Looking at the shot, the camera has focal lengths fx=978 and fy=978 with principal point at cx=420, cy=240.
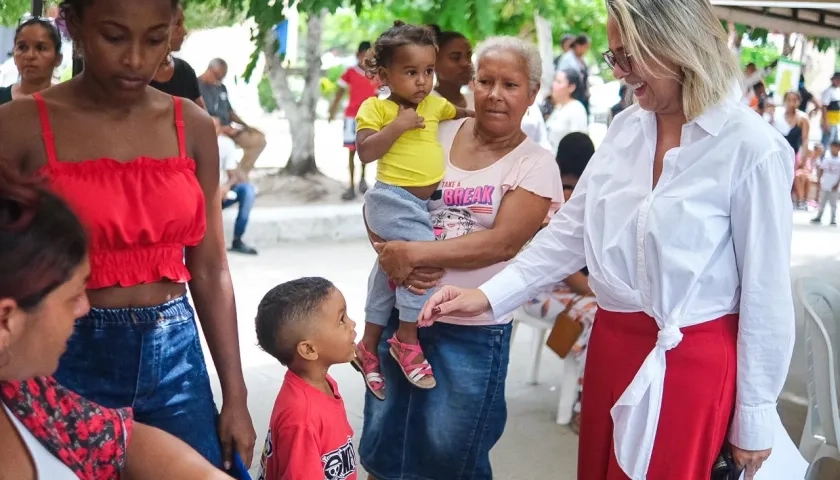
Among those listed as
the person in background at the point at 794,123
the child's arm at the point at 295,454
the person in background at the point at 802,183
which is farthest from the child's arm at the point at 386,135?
the person in background at the point at 794,123

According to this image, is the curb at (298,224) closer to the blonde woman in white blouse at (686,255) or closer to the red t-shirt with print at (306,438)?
the red t-shirt with print at (306,438)

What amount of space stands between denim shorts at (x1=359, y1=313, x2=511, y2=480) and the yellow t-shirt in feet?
1.58

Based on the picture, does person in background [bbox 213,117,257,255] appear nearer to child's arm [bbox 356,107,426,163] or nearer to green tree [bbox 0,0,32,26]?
green tree [bbox 0,0,32,26]

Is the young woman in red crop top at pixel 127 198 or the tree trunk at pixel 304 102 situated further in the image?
the tree trunk at pixel 304 102

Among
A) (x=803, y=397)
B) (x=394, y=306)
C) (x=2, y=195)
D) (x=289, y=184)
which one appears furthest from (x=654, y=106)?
(x=289, y=184)

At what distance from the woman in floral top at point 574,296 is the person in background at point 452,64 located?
1389 mm

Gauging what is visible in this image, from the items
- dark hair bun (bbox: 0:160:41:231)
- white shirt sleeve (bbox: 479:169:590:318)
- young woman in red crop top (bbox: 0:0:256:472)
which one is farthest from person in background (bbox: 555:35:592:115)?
dark hair bun (bbox: 0:160:41:231)

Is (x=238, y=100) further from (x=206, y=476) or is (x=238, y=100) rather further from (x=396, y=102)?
(x=206, y=476)

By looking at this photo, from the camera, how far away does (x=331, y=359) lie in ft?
8.77

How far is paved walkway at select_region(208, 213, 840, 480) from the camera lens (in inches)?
189

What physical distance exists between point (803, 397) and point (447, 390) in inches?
137

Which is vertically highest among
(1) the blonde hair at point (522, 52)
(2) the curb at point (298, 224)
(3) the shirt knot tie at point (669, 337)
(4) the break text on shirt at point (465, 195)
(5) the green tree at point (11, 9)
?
(1) the blonde hair at point (522, 52)

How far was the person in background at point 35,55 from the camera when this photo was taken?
503cm

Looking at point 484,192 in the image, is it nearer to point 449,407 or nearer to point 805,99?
point 449,407
